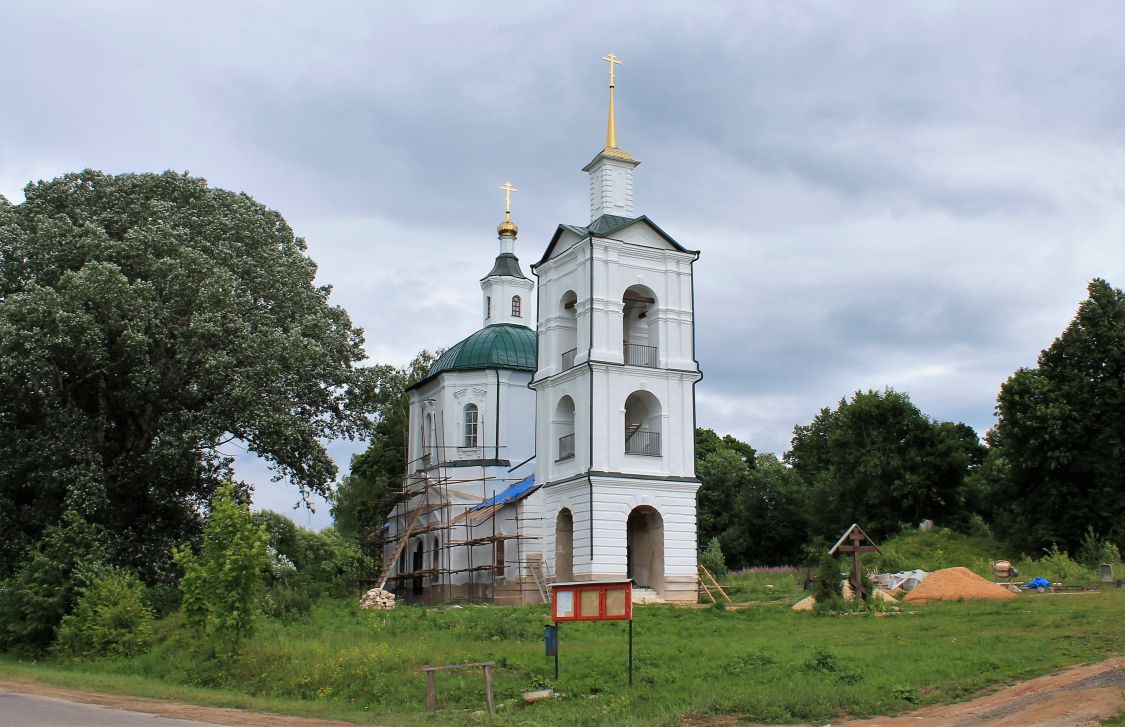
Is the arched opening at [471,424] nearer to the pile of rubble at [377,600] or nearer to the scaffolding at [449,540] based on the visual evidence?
the scaffolding at [449,540]

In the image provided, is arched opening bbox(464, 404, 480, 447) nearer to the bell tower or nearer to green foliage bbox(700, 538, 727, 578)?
the bell tower

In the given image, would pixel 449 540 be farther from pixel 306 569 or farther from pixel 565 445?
pixel 565 445

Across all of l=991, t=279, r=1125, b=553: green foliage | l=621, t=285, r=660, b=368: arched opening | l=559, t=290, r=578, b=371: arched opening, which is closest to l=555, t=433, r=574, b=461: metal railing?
l=559, t=290, r=578, b=371: arched opening

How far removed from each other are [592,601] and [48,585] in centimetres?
1624

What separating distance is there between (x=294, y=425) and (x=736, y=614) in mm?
12832

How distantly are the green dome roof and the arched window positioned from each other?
1.64 metres

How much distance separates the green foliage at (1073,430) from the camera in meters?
39.2

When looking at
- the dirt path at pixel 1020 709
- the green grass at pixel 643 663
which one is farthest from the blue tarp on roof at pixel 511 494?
the dirt path at pixel 1020 709

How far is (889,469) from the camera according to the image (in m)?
51.2

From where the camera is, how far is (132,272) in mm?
29875

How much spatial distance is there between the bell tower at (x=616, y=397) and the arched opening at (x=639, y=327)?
0.21 feet

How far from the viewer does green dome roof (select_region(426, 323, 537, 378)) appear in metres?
43.1

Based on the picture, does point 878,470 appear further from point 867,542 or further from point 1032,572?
point 867,542

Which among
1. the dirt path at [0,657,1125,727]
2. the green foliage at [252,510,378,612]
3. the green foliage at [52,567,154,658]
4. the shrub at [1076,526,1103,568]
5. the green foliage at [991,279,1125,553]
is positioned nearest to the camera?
the dirt path at [0,657,1125,727]
